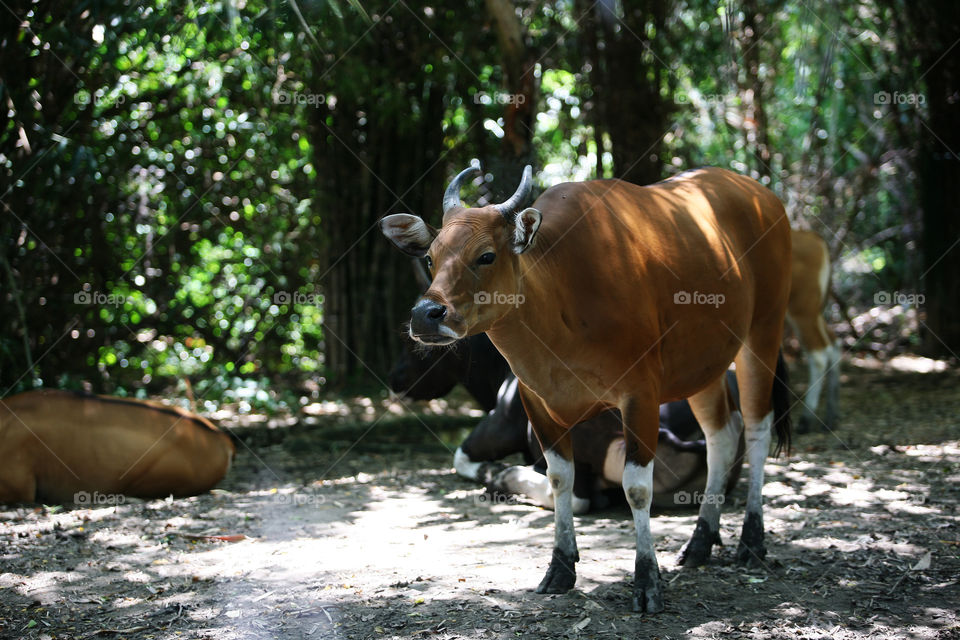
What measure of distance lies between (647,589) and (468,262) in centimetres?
152

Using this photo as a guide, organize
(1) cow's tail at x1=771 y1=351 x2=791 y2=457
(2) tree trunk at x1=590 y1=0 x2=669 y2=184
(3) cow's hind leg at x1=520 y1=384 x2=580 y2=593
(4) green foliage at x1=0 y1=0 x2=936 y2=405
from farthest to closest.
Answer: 1. (2) tree trunk at x1=590 y1=0 x2=669 y2=184
2. (4) green foliage at x1=0 y1=0 x2=936 y2=405
3. (1) cow's tail at x1=771 y1=351 x2=791 y2=457
4. (3) cow's hind leg at x1=520 y1=384 x2=580 y2=593

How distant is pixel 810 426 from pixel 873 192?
19.9 feet

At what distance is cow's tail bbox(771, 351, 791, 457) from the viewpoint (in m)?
5.18

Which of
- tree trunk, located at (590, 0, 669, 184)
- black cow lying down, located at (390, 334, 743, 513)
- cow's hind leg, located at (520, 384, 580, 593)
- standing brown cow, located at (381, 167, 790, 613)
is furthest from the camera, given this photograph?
tree trunk, located at (590, 0, 669, 184)

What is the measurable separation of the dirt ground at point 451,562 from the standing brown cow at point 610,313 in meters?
0.30

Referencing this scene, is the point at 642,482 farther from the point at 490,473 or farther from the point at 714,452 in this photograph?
the point at 490,473

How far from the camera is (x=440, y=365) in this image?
7461mm

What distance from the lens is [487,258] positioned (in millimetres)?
3744

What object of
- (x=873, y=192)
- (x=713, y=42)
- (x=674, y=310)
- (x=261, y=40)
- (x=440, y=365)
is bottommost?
(x=440, y=365)

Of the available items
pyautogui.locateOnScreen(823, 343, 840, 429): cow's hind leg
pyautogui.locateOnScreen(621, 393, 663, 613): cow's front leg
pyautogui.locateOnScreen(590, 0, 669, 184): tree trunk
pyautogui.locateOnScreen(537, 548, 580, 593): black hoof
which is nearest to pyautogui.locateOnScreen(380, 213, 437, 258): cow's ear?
pyautogui.locateOnScreen(621, 393, 663, 613): cow's front leg

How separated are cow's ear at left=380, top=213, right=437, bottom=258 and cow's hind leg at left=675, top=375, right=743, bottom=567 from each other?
1.71 meters

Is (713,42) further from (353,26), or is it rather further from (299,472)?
(299,472)

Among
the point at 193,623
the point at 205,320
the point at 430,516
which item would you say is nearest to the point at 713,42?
the point at 205,320

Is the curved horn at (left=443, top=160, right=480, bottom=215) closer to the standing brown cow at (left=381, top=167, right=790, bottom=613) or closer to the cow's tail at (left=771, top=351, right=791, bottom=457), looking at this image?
the standing brown cow at (left=381, top=167, right=790, bottom=613)
